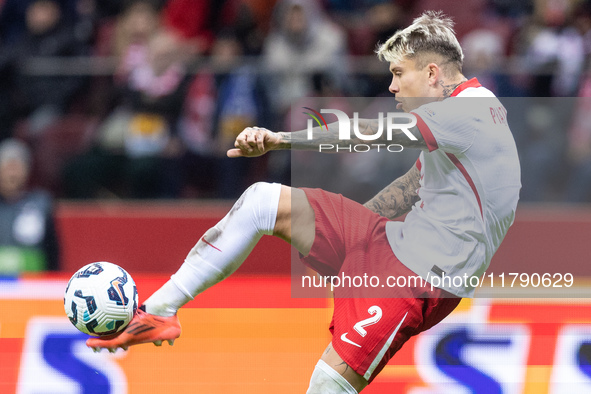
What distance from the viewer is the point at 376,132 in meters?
3.23

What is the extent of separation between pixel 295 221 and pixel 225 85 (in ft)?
14.4

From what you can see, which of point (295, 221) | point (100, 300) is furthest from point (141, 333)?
point (295, 221)

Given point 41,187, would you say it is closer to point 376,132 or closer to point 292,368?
point 292,368

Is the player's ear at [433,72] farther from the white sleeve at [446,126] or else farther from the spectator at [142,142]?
the spectator at [142,142]

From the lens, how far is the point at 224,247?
3.54 metres

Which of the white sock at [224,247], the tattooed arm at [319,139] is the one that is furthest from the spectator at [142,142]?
the tattooed arm at [319,139]

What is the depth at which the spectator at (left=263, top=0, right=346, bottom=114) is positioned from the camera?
→ 25.0ft

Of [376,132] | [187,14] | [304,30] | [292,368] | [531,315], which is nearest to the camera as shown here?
[376,132]

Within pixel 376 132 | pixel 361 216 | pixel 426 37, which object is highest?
pixel 426 37

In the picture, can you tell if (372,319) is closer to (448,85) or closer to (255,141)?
(255,141)

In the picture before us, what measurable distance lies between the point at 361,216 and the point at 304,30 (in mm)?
4542

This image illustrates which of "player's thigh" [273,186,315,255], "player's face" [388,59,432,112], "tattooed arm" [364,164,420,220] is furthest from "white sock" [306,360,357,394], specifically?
"player's face" [388,59,432,112]

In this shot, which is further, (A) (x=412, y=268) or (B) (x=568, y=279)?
(B) (x=568, y=279)

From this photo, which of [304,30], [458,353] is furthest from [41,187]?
[458,353]
